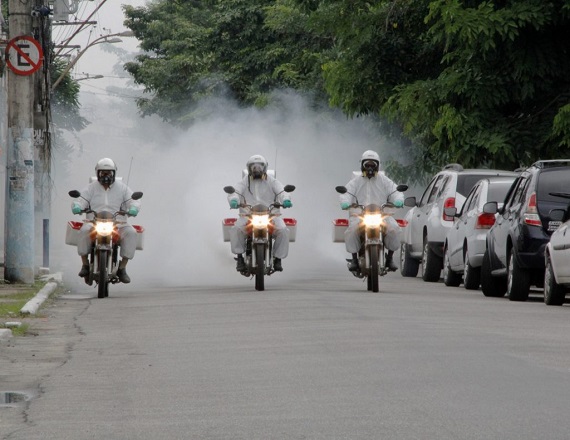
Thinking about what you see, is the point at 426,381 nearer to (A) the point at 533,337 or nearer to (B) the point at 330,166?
(A) the point at 533,337

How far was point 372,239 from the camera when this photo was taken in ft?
71.7

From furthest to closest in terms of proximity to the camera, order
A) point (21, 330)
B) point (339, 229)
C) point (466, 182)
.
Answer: point (466, 182) → point (339, 229) → point (21, 330)

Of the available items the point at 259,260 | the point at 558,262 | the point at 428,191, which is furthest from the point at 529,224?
the point at 428,191

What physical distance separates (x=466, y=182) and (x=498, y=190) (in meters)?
2.59

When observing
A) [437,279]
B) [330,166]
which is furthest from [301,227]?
[437,279]

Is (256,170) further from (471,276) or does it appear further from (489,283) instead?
(471,276)

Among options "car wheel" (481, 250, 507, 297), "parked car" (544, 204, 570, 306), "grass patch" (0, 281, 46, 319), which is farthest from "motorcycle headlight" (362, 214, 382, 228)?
"grass patch" (0, 281, 46, 319)

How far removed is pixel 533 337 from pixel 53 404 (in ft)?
18.3

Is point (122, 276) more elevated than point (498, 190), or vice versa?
point (498, 190)

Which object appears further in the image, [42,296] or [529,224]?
[42,296]

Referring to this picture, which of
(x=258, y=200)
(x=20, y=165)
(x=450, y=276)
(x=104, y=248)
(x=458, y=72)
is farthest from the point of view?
(x=458, y=72)

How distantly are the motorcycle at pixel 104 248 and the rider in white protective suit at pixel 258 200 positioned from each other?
1433 millimetres

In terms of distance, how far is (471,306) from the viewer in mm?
19266

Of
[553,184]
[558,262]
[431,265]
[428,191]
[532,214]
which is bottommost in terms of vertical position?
[431,265]
